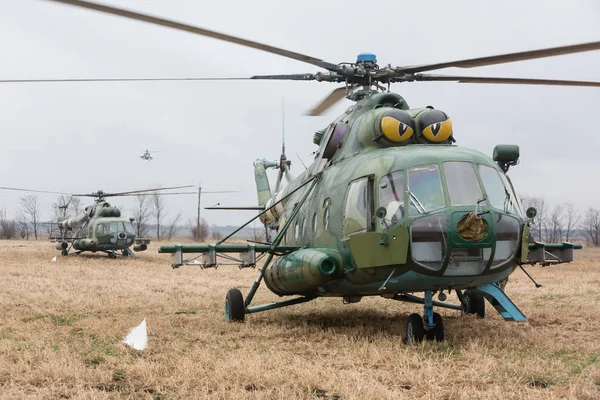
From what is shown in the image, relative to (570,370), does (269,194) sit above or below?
above

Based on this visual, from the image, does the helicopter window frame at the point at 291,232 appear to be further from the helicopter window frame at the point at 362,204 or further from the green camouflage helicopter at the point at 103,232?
the green camouflage helicopter at the point at 103,232

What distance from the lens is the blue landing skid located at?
719 cm

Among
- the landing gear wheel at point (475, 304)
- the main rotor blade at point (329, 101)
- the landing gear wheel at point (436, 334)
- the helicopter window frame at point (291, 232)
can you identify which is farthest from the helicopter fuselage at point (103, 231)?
the landing gear wheel at point (436, 334)

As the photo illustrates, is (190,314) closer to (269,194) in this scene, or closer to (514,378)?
(269,194)

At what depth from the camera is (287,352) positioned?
6883mm

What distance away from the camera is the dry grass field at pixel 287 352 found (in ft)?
16.9

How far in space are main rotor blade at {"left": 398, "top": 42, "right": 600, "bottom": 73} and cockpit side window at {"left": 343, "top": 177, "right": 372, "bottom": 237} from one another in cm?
183

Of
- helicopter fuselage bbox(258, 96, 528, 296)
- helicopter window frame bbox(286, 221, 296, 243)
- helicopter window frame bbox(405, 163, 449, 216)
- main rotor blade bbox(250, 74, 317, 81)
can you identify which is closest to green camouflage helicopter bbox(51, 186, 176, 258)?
helicopter window frame bbox(286, 221, 296, 243)

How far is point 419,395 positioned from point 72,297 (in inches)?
354

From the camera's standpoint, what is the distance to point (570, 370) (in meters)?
→ 5.77

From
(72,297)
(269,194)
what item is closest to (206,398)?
(72,297)

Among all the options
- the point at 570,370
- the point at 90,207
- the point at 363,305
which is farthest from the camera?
the point at 90,207

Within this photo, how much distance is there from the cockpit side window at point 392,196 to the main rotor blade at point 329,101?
3025 mm

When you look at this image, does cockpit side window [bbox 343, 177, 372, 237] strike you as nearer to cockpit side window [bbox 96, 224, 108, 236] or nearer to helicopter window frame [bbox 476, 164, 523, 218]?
helicopter window frame [bbox 476, 164, 523, 218]
